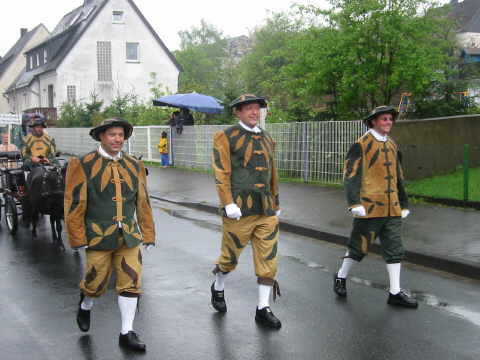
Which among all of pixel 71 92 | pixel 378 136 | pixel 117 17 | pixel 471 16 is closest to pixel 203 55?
pixel 471 16

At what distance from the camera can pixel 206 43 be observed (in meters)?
89.0

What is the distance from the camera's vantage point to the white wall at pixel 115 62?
47312mm

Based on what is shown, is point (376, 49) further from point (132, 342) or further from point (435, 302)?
point (132, 342)

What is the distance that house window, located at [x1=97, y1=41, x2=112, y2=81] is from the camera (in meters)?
47.7

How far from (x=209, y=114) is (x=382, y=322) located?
19473mm

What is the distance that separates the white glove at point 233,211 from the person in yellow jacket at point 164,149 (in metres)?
17.0

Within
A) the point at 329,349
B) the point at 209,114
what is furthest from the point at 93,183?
the point at 209,114

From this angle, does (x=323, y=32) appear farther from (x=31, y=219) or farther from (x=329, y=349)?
(x=329, y=349)

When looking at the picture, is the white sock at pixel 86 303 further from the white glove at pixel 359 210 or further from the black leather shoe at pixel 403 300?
the black leather shoe at pixel 403 300

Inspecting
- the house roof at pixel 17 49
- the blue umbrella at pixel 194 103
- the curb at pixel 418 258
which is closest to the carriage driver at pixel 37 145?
the curb at pixel 418 258

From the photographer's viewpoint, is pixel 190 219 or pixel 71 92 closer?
pixel 190 219

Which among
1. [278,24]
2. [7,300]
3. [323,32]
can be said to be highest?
[278,24]

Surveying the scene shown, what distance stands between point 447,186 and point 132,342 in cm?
890

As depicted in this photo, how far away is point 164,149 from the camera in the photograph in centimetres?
2202
